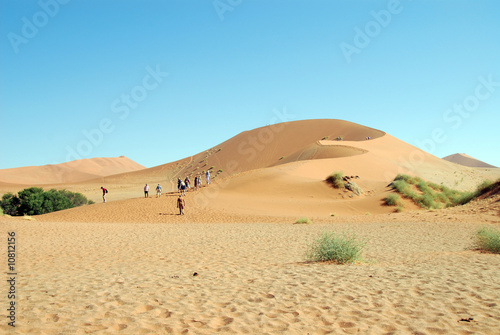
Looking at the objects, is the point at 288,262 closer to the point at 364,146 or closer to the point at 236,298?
the point at 236,298

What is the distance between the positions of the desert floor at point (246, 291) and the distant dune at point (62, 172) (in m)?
111

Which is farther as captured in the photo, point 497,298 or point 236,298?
point 236,298

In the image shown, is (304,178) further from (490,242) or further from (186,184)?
(490,242)

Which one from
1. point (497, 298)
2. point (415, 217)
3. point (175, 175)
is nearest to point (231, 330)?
point (497, 298)

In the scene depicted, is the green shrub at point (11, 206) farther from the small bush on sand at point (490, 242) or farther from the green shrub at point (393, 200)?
the small bush on sand at point (490, 242)

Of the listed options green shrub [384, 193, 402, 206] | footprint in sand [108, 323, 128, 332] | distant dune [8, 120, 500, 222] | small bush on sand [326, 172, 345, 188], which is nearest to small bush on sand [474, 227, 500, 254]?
footprint in sand [108, 323, 128, 332]

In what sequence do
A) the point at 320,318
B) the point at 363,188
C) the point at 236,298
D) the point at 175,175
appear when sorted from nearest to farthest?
1. the point at 320,318
2. the point at 236,298
3. the point at 363,188
4. the point at 175,175

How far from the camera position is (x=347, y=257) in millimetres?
9102

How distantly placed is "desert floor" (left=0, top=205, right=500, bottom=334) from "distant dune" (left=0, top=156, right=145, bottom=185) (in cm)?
11117

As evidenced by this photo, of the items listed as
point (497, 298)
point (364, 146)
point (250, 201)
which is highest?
point (364, 146)

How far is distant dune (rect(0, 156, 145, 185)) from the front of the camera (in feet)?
397

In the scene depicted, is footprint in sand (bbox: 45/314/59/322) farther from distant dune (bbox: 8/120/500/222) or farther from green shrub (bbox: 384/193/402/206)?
green shrub (bbox: 384/193/402/206)

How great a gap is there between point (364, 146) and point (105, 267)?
4544 centimetres

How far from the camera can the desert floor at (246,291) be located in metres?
4.78
